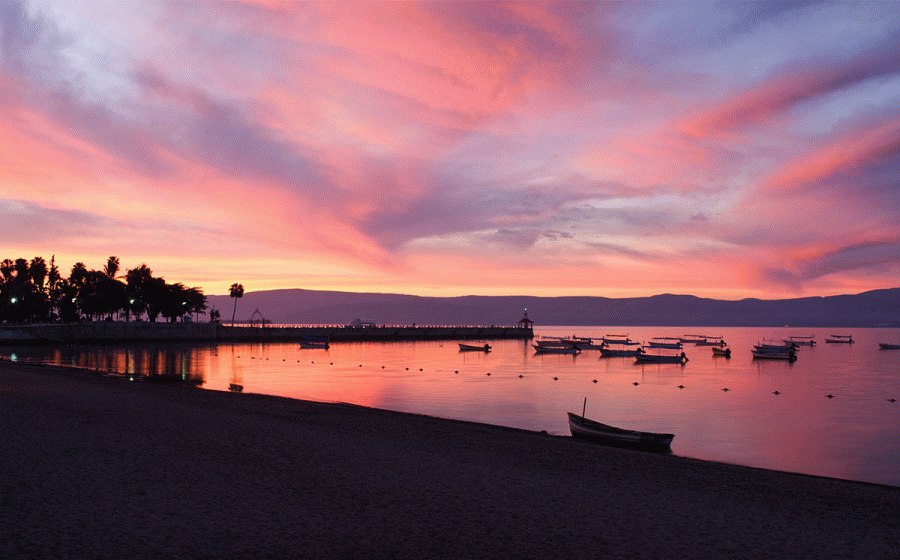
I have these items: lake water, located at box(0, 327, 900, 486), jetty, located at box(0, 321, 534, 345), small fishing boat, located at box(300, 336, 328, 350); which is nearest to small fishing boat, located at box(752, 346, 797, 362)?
lake water, located at box(0, 327, 900, 486)

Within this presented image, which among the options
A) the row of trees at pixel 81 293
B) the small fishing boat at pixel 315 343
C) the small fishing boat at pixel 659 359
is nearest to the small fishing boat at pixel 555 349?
the small fishing boat at pixel 659 359

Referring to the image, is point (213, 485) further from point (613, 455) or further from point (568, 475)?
point (613, 455)

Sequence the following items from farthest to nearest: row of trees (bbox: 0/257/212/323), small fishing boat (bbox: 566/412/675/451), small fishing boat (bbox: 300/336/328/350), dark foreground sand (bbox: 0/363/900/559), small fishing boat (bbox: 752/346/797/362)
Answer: row of trees (bbox: 0/257/212/323), small fishing boat (bbox: 300/336/328/350), small fishing boat (bbox: 752/346/797/362), small fishing boat (bbox: 566/412/675/451), dark foreground sand (bbox: 0/363/900/559)

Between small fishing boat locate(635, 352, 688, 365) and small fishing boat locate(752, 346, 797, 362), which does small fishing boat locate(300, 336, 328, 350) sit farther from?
small fishing boat locate(752, 346, 797, 362)

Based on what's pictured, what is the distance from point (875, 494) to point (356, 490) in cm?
1432

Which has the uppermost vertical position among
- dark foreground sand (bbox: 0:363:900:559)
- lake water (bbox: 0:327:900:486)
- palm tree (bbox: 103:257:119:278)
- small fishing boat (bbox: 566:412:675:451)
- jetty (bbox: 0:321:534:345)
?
palm tree (bbox: 103:257:119:278)

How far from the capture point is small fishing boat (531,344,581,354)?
421 feet

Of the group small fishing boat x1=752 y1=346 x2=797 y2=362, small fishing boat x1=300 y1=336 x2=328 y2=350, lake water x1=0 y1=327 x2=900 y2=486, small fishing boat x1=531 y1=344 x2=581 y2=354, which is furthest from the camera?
small fishing boat x1=300 y1=336 x2=328 y2=350

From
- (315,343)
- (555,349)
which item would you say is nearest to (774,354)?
(555,349)

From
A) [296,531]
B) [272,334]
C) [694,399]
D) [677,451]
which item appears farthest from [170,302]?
[296,531]

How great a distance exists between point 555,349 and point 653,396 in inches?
2833

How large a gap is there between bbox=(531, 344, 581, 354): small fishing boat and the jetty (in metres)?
42.7

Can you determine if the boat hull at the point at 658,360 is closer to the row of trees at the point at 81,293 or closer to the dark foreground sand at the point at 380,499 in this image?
the dark foreground sand at the point at 380,499

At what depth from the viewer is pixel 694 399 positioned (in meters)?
56.4
